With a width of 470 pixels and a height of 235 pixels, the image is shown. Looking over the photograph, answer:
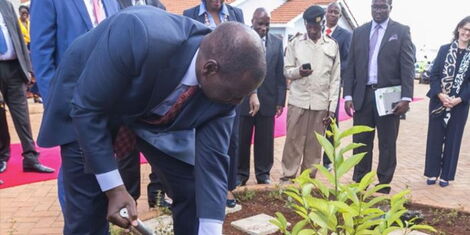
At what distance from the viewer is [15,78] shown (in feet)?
15.5

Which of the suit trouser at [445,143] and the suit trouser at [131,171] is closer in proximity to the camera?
the suit trouser at [131,171]

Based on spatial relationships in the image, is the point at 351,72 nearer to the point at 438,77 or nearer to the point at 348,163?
the point at 438,77

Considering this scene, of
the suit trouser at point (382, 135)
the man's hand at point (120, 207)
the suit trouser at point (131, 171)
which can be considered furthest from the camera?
the suit trouser at point (382, 135)

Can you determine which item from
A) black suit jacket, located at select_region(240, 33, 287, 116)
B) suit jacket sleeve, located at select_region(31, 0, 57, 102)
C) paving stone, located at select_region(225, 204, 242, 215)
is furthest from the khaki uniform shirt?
suit jacket sleeve, located at select_region(31, 0, 57, 102)

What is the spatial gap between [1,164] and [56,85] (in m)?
3.39

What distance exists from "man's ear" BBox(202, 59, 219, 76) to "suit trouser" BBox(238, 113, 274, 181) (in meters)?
2.87

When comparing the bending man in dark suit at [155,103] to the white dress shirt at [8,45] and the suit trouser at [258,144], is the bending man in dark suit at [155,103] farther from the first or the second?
the white dress shirt at [8,45]

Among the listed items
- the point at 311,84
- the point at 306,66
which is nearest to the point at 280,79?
the point at 311,84

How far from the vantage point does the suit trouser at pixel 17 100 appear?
4684mm

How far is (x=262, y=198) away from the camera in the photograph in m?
3.95

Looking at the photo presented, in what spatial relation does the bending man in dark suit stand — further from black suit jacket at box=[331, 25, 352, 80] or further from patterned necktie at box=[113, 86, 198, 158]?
black suit jacket at box=[331, 25, 352, 80]

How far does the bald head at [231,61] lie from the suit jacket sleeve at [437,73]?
149 inches

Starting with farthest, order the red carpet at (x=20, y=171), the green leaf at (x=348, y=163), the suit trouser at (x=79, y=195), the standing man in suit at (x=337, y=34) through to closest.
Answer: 1. the standing man in suit at (x=337, y=34)
2. the red carpet at (x=20, y=171)
3. the suit trouser at (x=79, y=195)
4. the green leaf at (x=348, y=163)

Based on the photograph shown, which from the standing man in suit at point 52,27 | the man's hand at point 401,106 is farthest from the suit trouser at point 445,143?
the standing man in suit at point 52,27
